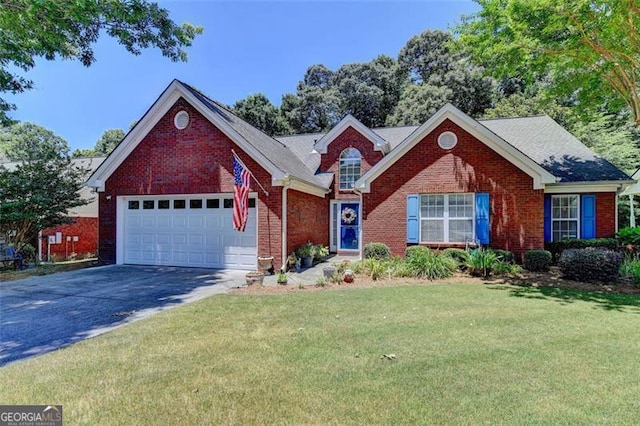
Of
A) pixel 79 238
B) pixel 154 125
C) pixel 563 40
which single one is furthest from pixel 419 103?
pixel 79 238

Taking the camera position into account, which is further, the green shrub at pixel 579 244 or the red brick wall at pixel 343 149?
the red brick wall at pixel 343 149

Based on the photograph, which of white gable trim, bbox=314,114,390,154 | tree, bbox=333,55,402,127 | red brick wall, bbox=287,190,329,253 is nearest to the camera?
red brick wall, bbox=287,190,329,253

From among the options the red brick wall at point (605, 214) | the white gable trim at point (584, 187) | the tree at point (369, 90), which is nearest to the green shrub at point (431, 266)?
the white gable trim at point (584, 187)

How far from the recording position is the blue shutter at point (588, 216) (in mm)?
13000

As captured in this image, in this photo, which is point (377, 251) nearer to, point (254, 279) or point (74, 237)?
point (254, 279)

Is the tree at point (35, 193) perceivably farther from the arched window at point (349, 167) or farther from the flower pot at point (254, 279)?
the arched window at point (349, 167)

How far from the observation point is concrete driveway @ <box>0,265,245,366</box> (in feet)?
18.7

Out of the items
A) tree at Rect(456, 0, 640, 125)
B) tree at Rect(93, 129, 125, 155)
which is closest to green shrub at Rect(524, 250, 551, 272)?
tree at Rect(456, 0, 640, 125)

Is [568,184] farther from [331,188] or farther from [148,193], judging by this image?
[148,193]

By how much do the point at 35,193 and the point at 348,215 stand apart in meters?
13.6

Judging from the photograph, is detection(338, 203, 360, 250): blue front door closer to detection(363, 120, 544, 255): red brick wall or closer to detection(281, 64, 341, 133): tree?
detection(363, 120, 544, 255): red brick wall

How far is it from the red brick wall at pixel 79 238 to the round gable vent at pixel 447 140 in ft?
60.3

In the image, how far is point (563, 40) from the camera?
33.4 ft

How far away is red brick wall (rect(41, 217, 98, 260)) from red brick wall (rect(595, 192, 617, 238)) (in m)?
23.9
